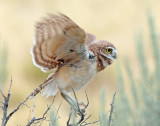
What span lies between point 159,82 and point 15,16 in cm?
635

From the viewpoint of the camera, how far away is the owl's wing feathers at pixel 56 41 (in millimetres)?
2398

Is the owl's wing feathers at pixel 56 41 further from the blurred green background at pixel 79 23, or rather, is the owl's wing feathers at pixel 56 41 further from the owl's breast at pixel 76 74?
the blurred green background at pixel 79 23

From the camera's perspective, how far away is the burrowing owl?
97.6 inches

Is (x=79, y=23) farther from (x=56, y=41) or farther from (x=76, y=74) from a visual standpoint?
(x=56, y=41)

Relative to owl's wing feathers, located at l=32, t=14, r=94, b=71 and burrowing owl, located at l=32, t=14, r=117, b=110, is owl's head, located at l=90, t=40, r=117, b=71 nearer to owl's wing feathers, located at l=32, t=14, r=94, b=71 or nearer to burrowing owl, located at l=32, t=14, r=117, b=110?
burrowing owl, located at l=32, t=14, r=117, b=110

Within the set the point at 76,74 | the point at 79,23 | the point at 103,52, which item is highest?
the point at 79,23

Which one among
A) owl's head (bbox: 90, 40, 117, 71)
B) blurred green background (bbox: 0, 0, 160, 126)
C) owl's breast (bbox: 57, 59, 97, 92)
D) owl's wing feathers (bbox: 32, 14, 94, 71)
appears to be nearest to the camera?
owl's wing feathers (bbox: 32, 14, 94, 71)

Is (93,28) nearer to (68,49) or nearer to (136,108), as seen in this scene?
(136,108)

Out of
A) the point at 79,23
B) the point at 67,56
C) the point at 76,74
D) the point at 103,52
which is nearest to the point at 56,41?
the point at 67,56

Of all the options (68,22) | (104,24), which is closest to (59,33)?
(68,22)

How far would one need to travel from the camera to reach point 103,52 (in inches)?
116

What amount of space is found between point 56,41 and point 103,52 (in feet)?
1.57

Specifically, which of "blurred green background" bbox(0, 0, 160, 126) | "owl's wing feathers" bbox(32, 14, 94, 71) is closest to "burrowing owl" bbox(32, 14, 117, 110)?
"owl's wing feathers" bbox(32, 14, 94, 71)

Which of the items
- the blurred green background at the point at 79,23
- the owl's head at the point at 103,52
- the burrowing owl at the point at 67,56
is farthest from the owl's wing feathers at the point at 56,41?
the blurred green background at the point at 79,23
